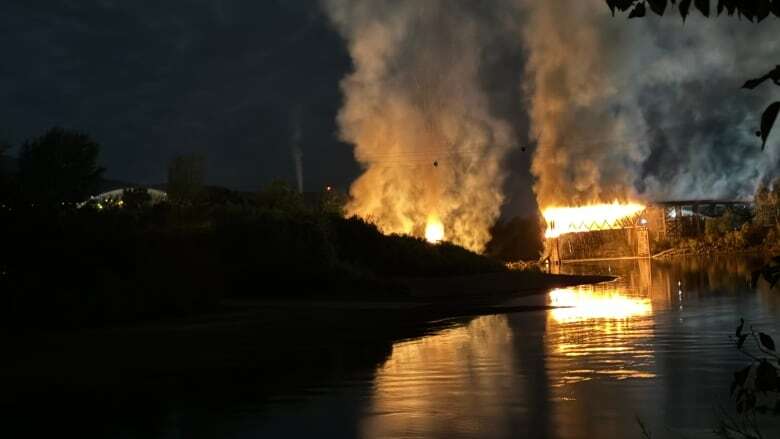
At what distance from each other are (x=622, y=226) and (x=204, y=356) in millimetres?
77274

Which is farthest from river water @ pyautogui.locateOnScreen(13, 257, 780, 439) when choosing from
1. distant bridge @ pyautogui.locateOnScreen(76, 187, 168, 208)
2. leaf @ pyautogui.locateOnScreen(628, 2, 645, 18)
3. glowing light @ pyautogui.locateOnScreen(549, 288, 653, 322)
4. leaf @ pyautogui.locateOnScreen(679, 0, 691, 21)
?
distant bridge @ pyautogui.locateOnScreen(76, 187, 168, 208)

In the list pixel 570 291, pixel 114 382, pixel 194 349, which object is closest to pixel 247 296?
pixel 570 291

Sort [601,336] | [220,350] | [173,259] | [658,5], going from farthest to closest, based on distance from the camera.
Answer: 1. [173,259]
2. [601,336]
3. [220,350]
4. [658,5]

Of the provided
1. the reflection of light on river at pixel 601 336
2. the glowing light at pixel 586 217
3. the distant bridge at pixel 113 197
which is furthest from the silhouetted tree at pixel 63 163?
the reflection of light on river at pixel 601 336

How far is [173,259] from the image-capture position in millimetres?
32844

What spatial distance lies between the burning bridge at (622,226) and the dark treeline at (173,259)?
2678 cm

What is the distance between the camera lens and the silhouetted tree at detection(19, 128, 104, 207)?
75.6 m

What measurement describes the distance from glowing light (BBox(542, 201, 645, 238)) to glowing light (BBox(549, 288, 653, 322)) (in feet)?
151

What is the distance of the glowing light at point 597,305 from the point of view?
26922mm

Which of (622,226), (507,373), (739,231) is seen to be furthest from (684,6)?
(739,231)

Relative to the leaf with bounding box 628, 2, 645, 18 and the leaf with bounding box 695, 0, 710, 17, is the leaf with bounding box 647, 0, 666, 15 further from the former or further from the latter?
the leaf with bounding box 695, 0, 710, 17

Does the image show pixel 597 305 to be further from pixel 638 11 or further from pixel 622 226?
pixel 622 226

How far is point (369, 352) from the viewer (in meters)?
19.4

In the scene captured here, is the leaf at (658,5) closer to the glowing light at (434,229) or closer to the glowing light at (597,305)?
the glowing light at (597,305)
